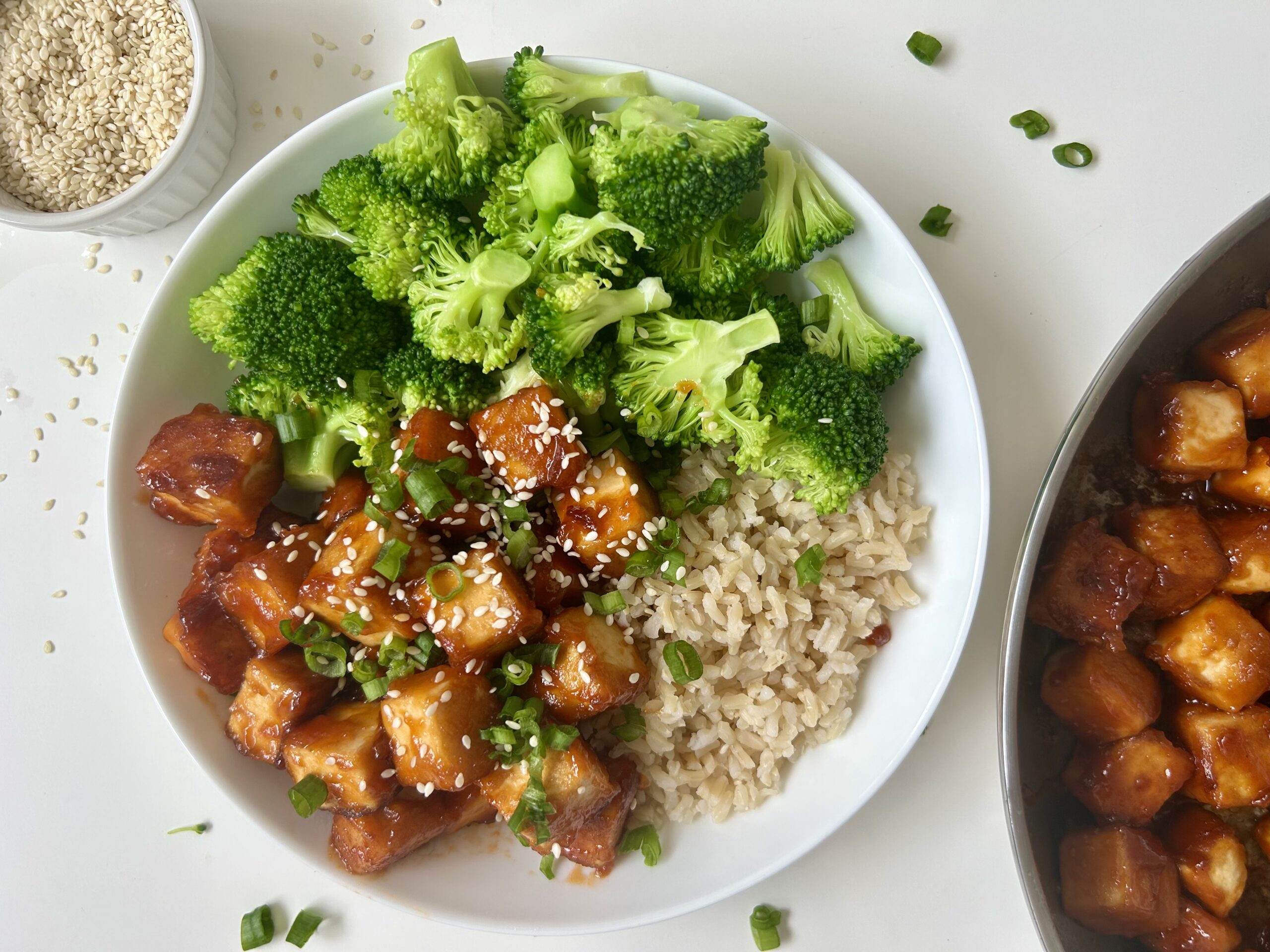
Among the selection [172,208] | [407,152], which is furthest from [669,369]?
[172,208]

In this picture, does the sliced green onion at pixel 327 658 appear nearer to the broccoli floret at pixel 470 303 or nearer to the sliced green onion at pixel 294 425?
the sliced green onion at pixel 294 425

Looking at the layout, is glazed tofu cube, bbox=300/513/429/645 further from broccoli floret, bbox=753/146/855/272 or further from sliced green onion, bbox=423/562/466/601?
broccoli floret, bbox=753/146/855/272

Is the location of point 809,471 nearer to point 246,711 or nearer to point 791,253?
point 791,253

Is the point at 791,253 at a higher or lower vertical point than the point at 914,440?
higher

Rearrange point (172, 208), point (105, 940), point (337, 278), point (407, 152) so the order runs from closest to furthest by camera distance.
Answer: point (407, 152) < point (337, 278) < point (172, 208) < point (105, 940)

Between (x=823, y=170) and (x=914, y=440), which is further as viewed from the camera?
(x=914, y=440)

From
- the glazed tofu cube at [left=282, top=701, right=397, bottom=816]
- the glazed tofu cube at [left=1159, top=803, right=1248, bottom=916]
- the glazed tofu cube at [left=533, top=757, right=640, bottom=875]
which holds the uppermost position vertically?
the glazed tofu cube at [left=282, top=701, right=397, bottom=816]

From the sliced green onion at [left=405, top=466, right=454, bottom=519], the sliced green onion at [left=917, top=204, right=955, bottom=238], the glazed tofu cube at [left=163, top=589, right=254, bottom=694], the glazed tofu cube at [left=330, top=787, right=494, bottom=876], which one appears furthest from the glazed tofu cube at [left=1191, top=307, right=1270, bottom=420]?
the glazed tofu cube at [left=163, top=589, right=254, bottom=694]
